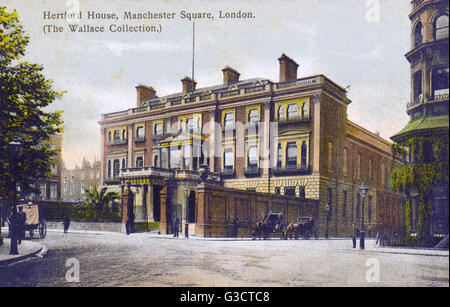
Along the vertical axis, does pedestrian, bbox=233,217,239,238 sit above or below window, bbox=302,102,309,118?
below

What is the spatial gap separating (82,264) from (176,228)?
11296mm

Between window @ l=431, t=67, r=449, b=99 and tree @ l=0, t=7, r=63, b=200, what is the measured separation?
418 inches

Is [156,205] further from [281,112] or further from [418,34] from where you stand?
[418,34]

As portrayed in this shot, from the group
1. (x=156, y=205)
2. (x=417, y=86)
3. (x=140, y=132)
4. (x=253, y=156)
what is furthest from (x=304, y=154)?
Answer: (x=156, y=205)

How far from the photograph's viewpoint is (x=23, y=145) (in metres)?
15.0

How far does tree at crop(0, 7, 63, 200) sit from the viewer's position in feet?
46.5

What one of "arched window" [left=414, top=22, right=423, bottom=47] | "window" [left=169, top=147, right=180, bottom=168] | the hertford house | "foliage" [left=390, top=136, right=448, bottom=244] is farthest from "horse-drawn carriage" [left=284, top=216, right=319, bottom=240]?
"window" [left=169, top=147, right=180, bottom=168]

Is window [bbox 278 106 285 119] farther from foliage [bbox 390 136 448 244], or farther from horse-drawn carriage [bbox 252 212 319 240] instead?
foliage [bbox 390 136 448 244]

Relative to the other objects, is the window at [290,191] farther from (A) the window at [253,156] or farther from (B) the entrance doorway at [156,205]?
(B) the entrance doorway at [156,205]

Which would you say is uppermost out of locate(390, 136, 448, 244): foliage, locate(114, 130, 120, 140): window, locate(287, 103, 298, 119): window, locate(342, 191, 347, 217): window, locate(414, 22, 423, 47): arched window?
locate(414, 22, 423, 47): arched window

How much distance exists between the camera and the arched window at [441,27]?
1158 centimetres

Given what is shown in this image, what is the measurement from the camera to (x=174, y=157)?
3225cm

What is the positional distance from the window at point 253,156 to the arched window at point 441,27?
5813 mm

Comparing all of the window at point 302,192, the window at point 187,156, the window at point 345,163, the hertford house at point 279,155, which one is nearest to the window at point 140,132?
the hertford house at point 279,155
